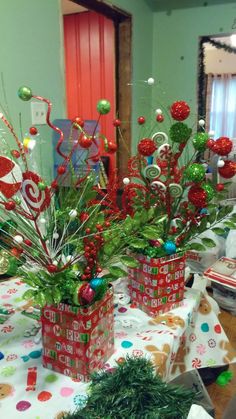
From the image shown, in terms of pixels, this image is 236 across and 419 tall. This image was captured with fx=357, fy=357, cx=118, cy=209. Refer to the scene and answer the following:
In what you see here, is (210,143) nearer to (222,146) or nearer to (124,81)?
(222,146)

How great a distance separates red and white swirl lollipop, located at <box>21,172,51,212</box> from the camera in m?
0.63

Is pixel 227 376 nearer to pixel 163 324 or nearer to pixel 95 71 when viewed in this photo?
pixel 163 324

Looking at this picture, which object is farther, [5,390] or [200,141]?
[200,141]

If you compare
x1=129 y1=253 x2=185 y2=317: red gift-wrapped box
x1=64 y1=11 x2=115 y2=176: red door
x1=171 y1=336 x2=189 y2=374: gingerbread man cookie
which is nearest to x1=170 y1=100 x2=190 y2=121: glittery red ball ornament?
x1=129 y1=253 x2=185 y2=317: red gift-wrapped box

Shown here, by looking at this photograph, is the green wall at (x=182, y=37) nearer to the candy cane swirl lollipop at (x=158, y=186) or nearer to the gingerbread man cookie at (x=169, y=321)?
the candy cane swirl lollipop at (x=158, y=186)

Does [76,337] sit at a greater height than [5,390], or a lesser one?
greater

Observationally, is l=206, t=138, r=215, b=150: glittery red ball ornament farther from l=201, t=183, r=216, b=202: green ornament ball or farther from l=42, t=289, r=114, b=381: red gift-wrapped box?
l=42, t=289, r=114, b=381: red gift-wrapped box

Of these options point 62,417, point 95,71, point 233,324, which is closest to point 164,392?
point 62,417

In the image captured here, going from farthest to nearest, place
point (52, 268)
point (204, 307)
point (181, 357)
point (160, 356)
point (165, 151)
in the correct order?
point (204, 307), point (181, 357), point (165, 151), point (160, 356), point (52, 268)

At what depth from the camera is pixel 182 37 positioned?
113 inches

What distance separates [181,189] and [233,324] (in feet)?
4.40

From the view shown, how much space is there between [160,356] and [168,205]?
39 centimetres

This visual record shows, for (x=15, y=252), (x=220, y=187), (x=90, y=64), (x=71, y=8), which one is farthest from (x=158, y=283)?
(x=71, y=8)

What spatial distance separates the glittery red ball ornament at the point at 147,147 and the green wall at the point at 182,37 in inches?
76.7
